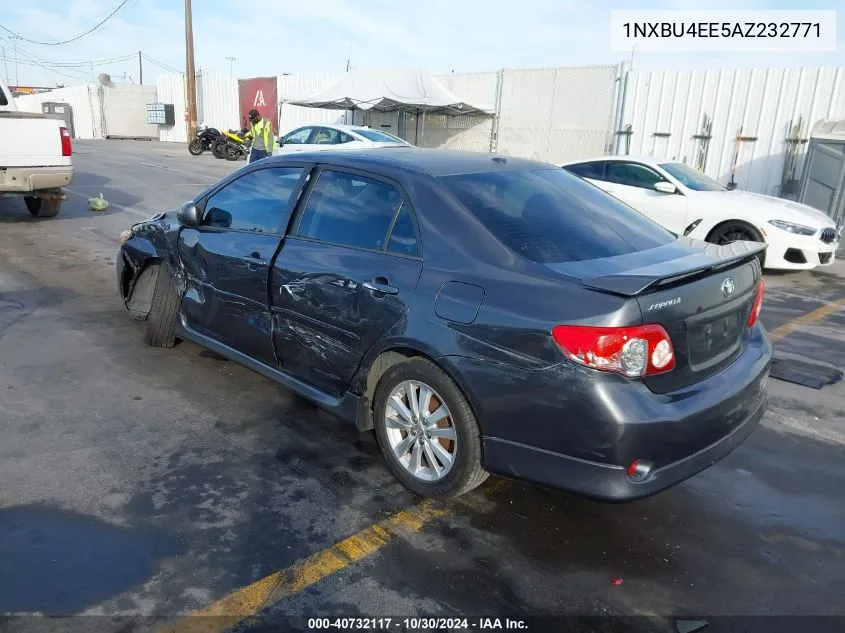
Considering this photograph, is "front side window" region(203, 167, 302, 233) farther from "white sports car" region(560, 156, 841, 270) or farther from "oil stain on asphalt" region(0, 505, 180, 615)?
"white sports car" region(560, 156, 841, 270)

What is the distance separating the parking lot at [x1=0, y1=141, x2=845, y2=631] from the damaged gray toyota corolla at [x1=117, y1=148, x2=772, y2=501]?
33 cm

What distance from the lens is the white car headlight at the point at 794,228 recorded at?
8.41 meters

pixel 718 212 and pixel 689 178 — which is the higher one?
pixel 689 178

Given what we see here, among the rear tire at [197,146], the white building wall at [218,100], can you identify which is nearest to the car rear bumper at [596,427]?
the rear tire at [197,146]

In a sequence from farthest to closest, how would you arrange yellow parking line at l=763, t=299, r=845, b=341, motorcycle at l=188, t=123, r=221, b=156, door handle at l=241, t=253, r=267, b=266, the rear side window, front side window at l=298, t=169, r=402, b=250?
1. motorcycle at l=188, t=123, r=221, b=156
2. the rear side window
3. yellow parking line at l=763, t=299, r=845, b=341
4. door handle at l=241, t=253, r=267, b=266
5. front side window at l=298, t=169, r=402, b=250

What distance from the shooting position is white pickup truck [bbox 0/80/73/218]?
29.4ft

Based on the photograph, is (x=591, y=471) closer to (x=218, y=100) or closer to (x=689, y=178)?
(x=689, y=178)

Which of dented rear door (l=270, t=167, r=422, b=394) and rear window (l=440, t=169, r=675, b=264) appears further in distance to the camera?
dented rear door (l=270, t=167, r=422, b=394)

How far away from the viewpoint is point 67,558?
274 cm

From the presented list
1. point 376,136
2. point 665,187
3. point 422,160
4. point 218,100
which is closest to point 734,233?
point 665,187

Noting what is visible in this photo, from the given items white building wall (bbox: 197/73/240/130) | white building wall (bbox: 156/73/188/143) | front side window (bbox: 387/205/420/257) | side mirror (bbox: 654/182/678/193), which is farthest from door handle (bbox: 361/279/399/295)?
white building wall (bbox: 156/73/188/143)

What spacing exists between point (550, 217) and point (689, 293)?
874 mm

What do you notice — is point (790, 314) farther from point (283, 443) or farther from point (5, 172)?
point (5, 172)

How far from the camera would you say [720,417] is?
2.88 metres
